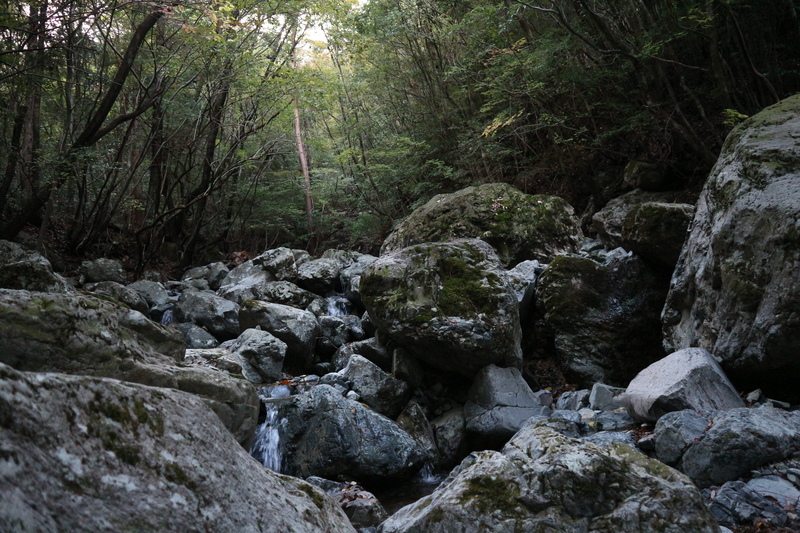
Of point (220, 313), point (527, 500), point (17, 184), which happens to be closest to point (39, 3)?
point (220, 313)

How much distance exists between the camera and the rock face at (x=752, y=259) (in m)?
4.21

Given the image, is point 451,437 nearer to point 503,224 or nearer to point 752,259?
point 752,259

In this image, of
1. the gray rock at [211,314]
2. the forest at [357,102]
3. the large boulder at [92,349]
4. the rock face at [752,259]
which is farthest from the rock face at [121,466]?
the gray rock at [211,314]

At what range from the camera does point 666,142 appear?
10461 millimetres

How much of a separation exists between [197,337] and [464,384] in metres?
4.67

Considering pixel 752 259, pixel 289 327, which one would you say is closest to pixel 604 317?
pixel 752 259

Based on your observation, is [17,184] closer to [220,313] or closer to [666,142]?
[220,313]

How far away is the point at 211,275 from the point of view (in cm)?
1398

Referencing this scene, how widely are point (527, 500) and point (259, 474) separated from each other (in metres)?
1.34

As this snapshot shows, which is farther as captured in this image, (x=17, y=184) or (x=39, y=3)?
(x=17, y=184)

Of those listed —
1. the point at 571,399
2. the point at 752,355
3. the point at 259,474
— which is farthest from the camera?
the point at 571,399

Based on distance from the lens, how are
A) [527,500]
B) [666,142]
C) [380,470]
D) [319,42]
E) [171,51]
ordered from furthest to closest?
[319,42]
[171,51]
[666,142]
[380,470]
[527,500]

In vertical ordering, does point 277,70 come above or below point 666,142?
above

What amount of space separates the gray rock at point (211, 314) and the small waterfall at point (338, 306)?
6.24 ft
